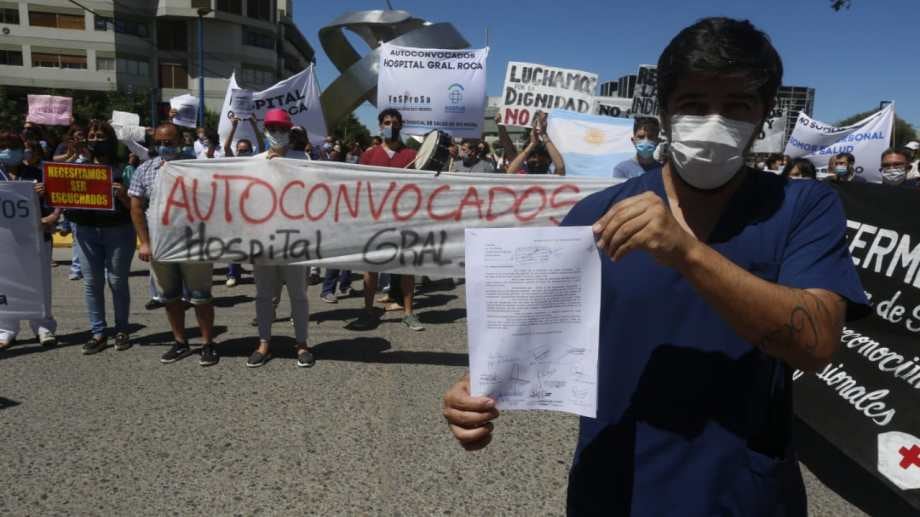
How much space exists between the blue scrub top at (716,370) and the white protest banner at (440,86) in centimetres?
701

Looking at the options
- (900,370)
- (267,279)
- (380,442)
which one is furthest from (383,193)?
(900,370)

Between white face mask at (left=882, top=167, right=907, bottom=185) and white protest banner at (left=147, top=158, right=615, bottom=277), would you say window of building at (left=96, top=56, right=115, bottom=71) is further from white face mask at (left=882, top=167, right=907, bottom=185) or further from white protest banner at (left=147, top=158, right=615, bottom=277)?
white face mask at (left=882, top=167, right=907, bottom=185)

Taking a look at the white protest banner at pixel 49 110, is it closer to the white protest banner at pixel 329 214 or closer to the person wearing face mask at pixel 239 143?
the person wearing face mask at pixel 239 143

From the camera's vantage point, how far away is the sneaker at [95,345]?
523 centimetres

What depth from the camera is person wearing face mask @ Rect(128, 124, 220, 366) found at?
192 inches

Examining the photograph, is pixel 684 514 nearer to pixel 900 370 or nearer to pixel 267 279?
pixel 900 370

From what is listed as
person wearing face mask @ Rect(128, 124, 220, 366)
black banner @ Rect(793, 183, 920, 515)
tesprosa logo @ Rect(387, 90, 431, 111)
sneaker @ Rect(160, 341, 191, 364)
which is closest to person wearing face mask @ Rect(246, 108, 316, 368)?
person wearing face mask @ Rect(128, 124, 220, 366)

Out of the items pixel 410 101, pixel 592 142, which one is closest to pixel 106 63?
pixel 410 101

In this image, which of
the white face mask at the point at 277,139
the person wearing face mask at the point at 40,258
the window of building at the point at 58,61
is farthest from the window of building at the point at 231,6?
the white face mask at the point at 277,139

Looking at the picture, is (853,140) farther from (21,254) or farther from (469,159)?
(21,254)

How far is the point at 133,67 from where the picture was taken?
5053 centimetres

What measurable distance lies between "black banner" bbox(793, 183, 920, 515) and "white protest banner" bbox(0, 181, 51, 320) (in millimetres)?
5813

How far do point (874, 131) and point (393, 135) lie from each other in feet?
25.6

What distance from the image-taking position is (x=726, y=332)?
121cm
